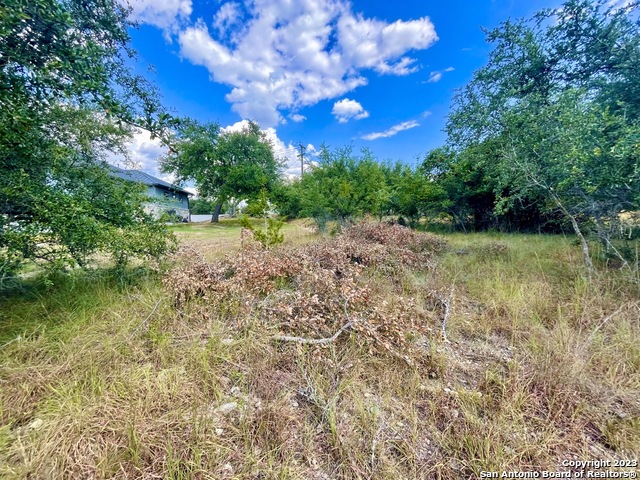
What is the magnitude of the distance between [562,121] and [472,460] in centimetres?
445

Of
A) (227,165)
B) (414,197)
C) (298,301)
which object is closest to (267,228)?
(298,301)

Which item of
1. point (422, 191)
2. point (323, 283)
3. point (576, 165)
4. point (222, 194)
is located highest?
point (222, 194)

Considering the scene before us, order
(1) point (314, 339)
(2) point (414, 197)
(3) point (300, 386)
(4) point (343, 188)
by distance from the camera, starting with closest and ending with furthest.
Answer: (3) point (300, 386), (1) point (314, 339), (4) point (343, 188), (2) point (414, 197)

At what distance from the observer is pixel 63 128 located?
115 inches

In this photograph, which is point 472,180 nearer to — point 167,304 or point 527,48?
point 527,48

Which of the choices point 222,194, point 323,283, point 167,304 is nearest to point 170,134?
point 167,304

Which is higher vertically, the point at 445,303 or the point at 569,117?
the point at 569,117

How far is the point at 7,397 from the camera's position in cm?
144

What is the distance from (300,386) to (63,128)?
4295 mm

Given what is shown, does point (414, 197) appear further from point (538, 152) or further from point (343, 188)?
point (538, 152)

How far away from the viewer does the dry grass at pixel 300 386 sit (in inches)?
47.3

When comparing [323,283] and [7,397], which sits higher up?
[323,283]

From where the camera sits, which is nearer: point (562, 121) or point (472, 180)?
point (562, 121)

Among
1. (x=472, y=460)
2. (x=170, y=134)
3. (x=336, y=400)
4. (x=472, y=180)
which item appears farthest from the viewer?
(x=472, y=180)
